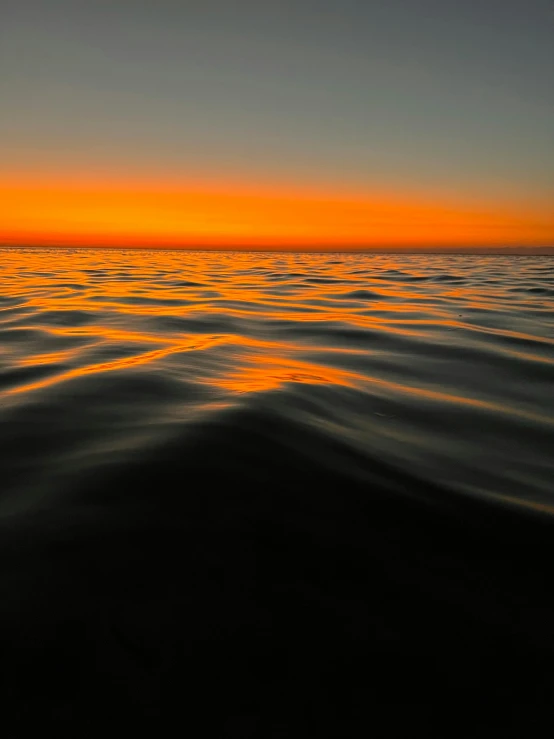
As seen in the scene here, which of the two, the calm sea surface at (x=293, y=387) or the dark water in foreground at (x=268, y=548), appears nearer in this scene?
the dark water in foreground at (x=268, y=548)

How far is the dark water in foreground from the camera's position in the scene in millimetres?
994

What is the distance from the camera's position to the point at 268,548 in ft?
4.53

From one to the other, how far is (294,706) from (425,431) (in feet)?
5.52

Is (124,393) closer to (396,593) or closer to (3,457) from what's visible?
(3,457)

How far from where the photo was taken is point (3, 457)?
6.31 feet

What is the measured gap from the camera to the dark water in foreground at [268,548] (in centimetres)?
99

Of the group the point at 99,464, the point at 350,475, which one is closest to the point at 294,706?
the point at 350,475

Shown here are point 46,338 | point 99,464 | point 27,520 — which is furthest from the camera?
point 46,338

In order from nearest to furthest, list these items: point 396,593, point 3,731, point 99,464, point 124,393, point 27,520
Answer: point 3,731, point 396,593, point 27,520, point 99,464, point 124,393

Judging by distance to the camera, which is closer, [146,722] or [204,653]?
[146,722]

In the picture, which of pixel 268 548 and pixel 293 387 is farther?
pixel 293 387

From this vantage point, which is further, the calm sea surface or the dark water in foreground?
the calm sea surface

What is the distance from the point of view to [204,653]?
105 cm

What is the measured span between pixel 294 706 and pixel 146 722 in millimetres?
283
